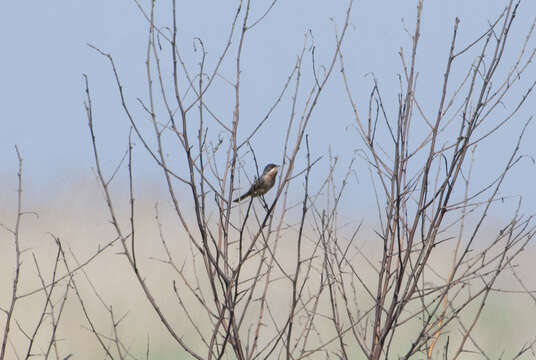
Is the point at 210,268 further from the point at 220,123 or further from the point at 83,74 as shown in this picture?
the point at 83,74

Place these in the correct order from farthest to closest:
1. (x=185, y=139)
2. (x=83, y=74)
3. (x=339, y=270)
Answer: (x=339, y=270) < (x=83, y=74) < (x=185, y=139)

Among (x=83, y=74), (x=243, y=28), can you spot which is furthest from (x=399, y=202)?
(x=83, y=74)

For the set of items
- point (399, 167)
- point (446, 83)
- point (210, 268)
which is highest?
point (446, 83)

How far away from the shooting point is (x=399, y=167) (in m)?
3.22

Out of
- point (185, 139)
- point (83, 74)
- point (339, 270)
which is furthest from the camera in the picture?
point (339, 270)

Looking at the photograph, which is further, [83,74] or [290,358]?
[83,74]

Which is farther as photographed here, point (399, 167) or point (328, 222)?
point (328, 222)

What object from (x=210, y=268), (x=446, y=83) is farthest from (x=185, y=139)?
(x=446, y=83)

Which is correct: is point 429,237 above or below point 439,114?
below

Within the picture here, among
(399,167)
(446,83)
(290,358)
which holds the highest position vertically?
(446,83)

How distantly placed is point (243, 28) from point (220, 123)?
45 centimetres

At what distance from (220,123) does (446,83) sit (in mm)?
1025

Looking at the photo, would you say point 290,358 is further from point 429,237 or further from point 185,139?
point 185,139

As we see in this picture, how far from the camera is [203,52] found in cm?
355
